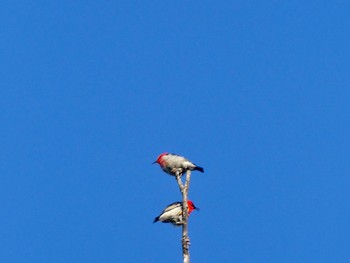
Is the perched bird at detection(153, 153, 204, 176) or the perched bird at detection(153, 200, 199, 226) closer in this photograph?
the perched bird at detection(153, 200, 199, 226)

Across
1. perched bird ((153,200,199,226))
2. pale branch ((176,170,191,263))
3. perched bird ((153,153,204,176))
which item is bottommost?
pale branch ((176,170,191,263))

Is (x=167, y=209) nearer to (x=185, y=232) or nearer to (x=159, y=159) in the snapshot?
(x=159, y=159)

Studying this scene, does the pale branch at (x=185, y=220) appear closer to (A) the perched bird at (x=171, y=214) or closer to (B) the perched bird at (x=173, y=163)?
(A) the perched bird at (x=171, y=214)

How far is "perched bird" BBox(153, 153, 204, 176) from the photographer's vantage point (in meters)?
13.0

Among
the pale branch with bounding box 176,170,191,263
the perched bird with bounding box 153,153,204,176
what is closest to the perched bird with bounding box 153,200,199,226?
the perched bird with bounding box 153,153,204,176

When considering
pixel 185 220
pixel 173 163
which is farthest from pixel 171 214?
pixel 185 220

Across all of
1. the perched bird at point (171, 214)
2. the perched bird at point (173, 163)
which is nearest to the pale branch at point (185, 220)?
the perched bird at point (171, 214)

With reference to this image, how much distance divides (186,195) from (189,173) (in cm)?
45

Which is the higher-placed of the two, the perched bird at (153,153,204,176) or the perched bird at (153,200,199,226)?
the perched bird at (153,153,204,176)

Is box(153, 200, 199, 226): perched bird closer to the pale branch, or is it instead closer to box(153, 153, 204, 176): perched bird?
box(153, 153, 204, 176): perched bird

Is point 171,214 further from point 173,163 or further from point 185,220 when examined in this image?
point 185,220

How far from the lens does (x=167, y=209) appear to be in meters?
12.6

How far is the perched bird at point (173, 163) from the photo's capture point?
12984mm

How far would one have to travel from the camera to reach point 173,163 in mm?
13117
